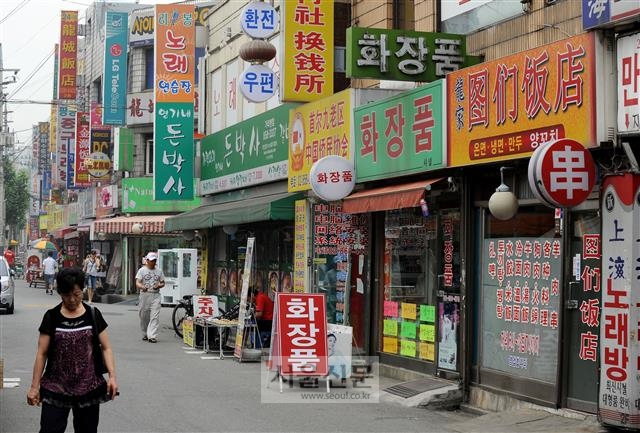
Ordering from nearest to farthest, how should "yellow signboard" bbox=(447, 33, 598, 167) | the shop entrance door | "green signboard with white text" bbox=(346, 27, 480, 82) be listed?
"yellow signboard" bbox=(447, 33, 598, 167), the shop entrance door, "green signboard with white text" bbox=(346, 27, 480, 82)

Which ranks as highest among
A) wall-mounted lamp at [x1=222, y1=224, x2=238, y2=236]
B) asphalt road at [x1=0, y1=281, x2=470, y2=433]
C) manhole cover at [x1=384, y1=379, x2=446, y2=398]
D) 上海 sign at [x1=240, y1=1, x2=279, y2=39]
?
上海 sign at [x1=240, y1=1, x2=279, y2=39]

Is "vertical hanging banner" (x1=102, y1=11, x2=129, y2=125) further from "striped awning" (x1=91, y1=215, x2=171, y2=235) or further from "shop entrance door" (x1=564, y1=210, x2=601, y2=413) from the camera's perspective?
"shop entrance door" (x1=564, y1=210, x2=601, y2=413)

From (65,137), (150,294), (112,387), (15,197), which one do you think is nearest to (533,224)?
(112,387)

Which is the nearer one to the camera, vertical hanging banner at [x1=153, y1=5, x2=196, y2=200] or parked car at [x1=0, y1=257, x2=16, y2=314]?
vertical hanging banner at [x1=153, y1=5, x2=196, y2=200]

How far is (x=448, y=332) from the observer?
13.1 meters

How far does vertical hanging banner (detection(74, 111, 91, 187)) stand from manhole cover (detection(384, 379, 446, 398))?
33840 millimetres

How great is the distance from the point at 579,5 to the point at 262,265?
1181 cm

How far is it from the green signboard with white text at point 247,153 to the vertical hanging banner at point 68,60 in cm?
2361

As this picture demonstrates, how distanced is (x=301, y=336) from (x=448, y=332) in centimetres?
200

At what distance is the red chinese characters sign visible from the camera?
12945mm

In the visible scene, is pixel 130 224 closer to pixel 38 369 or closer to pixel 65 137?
pixel 65 137

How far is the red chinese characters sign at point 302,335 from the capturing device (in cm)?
1295

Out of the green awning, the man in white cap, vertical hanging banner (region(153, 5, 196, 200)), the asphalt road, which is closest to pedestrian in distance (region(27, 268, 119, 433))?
the asphalt road

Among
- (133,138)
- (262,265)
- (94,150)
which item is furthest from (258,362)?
(94,150)
